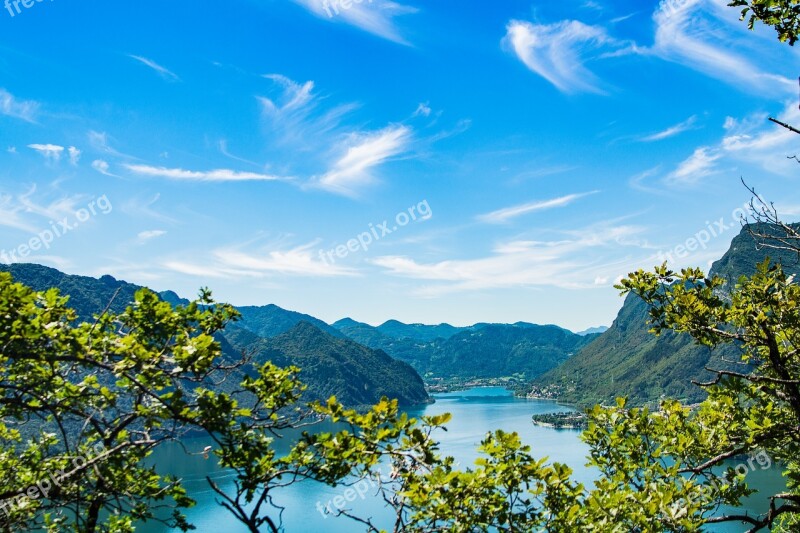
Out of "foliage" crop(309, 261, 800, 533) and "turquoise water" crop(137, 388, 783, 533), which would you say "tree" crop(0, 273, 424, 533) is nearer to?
"foliage" crop(309, 261, 800, 533)

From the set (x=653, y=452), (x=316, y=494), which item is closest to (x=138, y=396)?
(x=653, y=452)

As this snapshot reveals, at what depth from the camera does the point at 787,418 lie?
7.06 metres

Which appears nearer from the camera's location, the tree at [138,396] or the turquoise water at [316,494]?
the tree at [138,396]

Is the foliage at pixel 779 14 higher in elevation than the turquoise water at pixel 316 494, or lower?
higher

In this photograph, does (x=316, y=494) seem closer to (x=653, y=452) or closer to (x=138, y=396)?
(x=653, y=452)

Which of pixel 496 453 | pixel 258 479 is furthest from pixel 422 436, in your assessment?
pixel 258 479

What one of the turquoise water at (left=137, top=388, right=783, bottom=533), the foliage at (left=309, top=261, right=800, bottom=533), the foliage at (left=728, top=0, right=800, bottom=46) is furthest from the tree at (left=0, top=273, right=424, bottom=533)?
the turquoise water at (left=137, top=388, right=783, bottom=533)

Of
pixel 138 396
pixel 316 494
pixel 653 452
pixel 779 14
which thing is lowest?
pixel 316 494

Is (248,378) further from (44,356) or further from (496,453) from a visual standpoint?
(496,453)

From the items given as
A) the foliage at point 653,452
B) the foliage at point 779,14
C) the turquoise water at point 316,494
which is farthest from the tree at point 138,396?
the turquoise water at point 316,494

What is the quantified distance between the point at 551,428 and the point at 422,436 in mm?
202733

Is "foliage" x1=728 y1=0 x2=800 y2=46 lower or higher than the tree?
higher

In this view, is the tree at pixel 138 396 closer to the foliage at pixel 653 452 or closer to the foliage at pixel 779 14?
the foliage at pixel 653 452

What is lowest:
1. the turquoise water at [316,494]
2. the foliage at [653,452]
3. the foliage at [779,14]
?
the turquoise water at [316,494]
